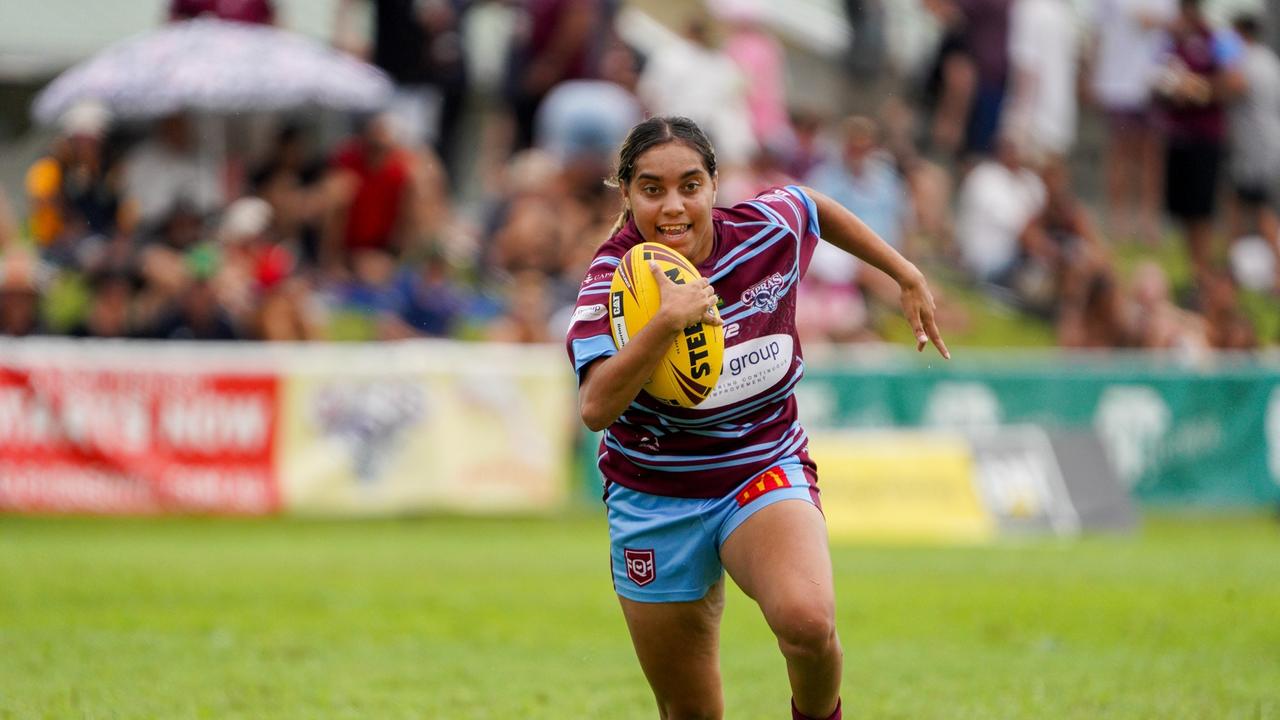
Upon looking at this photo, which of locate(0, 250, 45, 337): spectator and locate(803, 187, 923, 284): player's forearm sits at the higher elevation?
locate(803, 187, 923, 284): player's forearm

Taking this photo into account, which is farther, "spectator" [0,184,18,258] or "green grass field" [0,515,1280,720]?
"spectator" [0,184,18,258]

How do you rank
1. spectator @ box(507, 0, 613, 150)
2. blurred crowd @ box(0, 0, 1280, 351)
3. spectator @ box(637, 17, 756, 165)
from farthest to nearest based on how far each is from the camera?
1. spectator @ box(507, 0, 613, 150)
2. spectator @ box(637, 17, 756, 165)
3. blurred crowd @ box(0, 0, 1280, 351)

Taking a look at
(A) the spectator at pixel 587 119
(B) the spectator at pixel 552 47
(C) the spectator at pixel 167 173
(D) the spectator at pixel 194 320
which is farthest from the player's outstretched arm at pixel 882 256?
(B) the spectator at pixel 552 47

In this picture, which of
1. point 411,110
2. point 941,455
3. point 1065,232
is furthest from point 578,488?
point 1065,232

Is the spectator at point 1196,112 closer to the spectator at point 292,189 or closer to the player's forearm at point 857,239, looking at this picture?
Answer: the spectator at point 292,189

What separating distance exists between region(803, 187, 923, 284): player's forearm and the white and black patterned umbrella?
11.7 meters

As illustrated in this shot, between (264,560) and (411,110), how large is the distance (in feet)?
23.7

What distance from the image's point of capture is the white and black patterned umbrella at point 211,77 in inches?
650

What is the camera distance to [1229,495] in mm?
15992

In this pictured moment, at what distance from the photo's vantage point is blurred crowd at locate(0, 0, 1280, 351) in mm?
16422

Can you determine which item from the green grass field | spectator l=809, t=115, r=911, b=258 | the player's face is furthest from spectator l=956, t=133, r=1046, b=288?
the player's face

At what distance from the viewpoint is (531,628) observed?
31.3 ft

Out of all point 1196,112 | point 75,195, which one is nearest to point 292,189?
point 75,195

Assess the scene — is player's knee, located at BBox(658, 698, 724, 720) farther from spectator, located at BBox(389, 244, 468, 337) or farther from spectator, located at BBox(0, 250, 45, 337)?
spectator, located at BBox(389, 244, 468, 337)
